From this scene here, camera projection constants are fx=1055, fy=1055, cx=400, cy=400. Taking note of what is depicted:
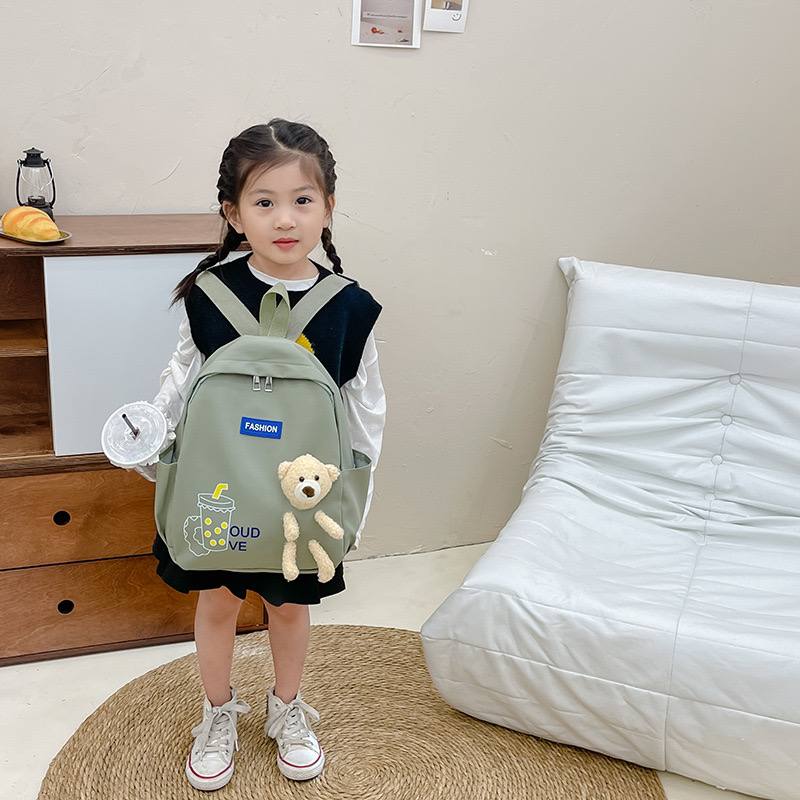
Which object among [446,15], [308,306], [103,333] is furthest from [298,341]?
[446,15]

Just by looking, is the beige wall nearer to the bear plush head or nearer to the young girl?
the young girl

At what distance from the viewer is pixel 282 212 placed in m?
Result: 1.56

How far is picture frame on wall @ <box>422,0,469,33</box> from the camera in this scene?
2.21 m

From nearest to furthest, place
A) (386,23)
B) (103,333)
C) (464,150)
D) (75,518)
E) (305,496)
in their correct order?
1. (305,496)
2. (103,333)
3. (75,518)
4. (386,23)
5. (464,150)

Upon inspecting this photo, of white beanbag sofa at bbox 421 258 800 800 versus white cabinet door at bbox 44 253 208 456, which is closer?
white beanbag sofa at bbox 421 258 800 800

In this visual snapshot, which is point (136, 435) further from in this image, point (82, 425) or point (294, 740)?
point (294, 740)

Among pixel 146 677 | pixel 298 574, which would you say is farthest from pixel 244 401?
pixel 146 677

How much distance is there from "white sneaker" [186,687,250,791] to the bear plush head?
508 millimetres

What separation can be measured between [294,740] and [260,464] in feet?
1.89

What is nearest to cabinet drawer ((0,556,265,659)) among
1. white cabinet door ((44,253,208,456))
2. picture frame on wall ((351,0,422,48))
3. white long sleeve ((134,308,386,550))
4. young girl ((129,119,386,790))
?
white cabinet door ((44,253,208,456))

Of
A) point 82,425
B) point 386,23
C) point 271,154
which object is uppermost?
point 386,23

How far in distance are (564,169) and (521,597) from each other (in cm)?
106

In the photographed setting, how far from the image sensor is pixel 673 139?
8.19ft

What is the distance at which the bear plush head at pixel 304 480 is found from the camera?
154 cm
